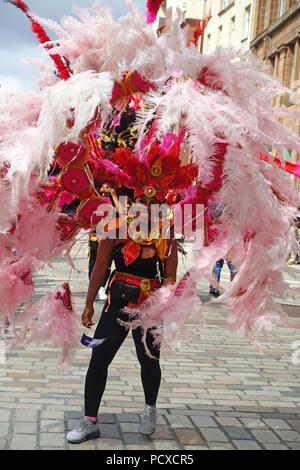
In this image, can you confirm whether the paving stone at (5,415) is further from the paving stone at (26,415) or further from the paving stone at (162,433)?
the paving stone at (162,433)

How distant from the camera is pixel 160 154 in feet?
12.9

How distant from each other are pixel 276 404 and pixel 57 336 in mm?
1980

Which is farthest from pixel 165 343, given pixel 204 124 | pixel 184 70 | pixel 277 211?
pixel 184 70

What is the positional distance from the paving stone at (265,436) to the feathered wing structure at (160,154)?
0.76 m

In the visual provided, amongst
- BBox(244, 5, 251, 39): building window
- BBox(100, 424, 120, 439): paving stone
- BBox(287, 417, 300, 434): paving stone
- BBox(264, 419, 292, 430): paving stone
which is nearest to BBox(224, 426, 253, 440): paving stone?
BBox(264, 419, 292, 430): paving stone

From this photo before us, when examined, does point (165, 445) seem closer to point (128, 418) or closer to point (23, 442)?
point (128, 418)

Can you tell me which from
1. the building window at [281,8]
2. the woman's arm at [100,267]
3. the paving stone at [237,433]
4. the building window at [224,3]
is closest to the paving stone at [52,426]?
the woman's arm at [100,267]

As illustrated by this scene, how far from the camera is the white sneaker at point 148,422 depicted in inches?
160

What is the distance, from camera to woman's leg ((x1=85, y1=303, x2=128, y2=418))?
3979 millimetres

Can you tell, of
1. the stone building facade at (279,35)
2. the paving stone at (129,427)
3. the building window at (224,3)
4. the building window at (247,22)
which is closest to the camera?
the paving stone at (129,427)

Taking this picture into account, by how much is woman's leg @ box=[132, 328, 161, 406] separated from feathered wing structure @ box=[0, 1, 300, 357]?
0.58 feet

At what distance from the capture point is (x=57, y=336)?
13.0ft

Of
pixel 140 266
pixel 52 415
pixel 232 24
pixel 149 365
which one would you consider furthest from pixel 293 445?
pixel 232 24

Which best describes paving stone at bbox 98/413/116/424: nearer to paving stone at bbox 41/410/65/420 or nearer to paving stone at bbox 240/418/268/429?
paving stone at bbox 41/410/65/420
